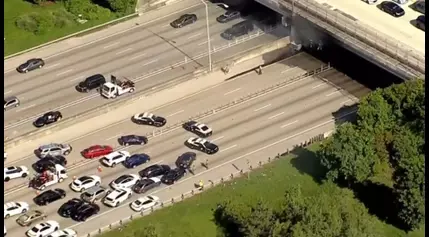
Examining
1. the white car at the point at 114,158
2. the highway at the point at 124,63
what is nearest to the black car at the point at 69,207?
the white car at the point at 114,158

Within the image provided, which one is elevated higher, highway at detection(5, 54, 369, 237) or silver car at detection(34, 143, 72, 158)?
silver car at detection(34, 143, 72, 158)

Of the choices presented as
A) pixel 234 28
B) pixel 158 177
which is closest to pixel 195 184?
pixel 158 177

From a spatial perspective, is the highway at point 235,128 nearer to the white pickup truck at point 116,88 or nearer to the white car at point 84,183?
the white car at point 84,183

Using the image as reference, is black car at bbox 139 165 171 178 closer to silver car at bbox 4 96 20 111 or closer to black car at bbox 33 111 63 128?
black car at bbox 33 111 63 128

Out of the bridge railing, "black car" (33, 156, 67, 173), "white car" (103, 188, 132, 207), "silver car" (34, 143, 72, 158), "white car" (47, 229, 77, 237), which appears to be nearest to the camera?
"white car" (47, 229, 77, 237)

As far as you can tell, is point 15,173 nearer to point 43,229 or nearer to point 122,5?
point 43,229

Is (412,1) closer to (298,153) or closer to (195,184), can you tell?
(298,153)

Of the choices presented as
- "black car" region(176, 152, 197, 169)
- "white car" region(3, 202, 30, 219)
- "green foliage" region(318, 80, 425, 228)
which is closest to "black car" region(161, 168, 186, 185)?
"black car" region(176, 152, 197, 169)

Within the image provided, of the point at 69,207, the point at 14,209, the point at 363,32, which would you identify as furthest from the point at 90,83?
the point at 363,32
